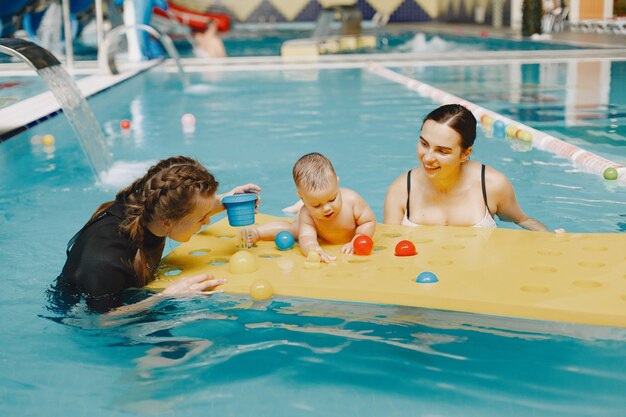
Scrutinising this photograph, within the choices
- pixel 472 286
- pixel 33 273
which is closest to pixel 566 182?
pixel 472 286

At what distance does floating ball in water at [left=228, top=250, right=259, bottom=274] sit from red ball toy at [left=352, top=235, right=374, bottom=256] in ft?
1.51

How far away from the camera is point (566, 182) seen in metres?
5.71

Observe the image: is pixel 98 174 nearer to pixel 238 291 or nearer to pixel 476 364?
pixel 238 291

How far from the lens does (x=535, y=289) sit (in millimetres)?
3000

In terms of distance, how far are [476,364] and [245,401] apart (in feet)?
2.64

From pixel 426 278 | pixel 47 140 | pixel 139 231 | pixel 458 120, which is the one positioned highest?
pixel 458 120

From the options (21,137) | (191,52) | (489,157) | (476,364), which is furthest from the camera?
(191,52)

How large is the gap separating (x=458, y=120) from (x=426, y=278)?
0.86 meters

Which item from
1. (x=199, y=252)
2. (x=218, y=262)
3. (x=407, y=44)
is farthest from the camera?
(x=407, y=44)

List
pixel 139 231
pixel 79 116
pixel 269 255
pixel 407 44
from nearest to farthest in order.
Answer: pixel 139 231
pixel 269 255
pixel 79 116
pixel 407 44

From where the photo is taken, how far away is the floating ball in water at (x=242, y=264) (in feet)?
11.1

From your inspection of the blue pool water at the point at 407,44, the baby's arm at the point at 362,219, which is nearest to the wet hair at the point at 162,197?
the baby's arm at the point at 362,219

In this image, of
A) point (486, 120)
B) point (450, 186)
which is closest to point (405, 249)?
point (450, 186)

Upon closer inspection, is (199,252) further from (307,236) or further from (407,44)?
(407,44)
